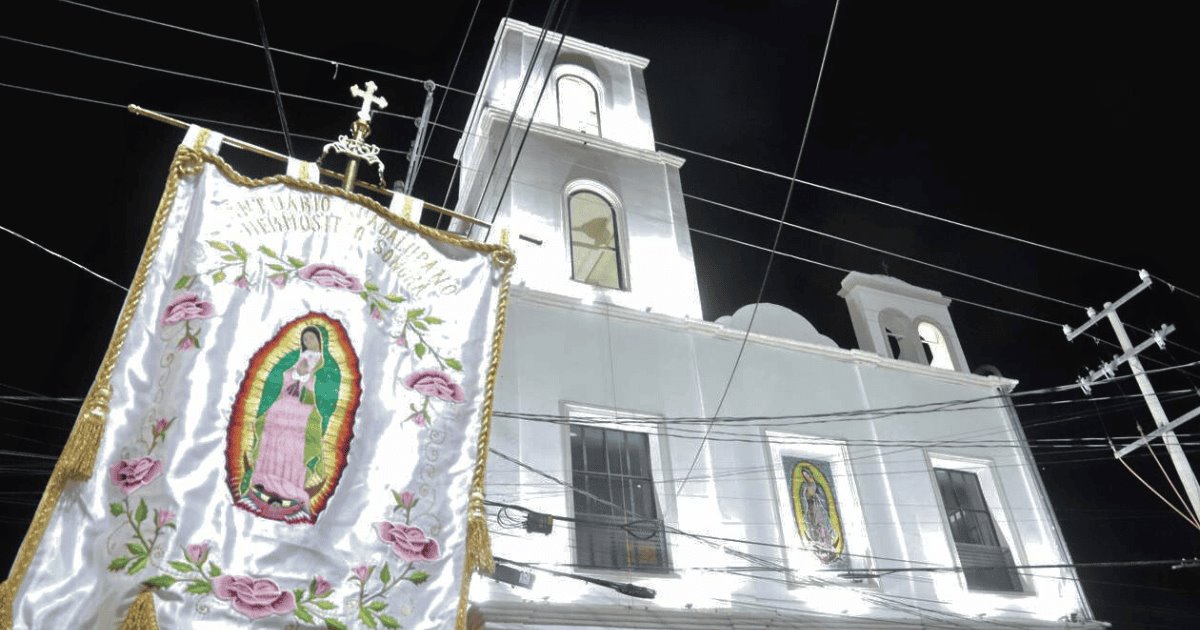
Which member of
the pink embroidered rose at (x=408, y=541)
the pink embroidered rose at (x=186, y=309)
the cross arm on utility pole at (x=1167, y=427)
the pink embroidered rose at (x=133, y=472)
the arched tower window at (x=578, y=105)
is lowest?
the pink embroidered rose at (x=408, y=541)

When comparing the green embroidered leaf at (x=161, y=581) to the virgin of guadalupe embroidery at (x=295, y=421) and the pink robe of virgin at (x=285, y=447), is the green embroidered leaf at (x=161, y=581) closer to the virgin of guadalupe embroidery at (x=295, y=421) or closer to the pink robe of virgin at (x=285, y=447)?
the virgin of guadalupe embroidery at (x=295, y=421)

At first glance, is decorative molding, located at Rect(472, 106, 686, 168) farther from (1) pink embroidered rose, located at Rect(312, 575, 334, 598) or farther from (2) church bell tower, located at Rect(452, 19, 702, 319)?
(1) pink embroidered rose, located at Rect(312, 575, 334, 598)

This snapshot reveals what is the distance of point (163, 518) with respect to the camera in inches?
186

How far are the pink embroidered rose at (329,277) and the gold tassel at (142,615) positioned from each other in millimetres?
2323

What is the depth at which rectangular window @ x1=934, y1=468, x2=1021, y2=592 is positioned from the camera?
12.5 meters

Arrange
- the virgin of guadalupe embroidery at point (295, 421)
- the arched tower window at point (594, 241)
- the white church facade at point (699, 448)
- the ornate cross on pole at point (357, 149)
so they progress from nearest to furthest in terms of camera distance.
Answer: the virgin of guadalupe embroidery at point (295, 421) → the ornate cross on pole at point (357, 149) → the white church facade at point (699, 448) → the arched tower window at point (594, 241)

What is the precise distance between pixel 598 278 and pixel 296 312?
815cm

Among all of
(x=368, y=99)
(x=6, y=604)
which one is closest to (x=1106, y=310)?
(x=368, y=99)

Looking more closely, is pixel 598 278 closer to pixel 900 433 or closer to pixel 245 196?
pixel 900 433

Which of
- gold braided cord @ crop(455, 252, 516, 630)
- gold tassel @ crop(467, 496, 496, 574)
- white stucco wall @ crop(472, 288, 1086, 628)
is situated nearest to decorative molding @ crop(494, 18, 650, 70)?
white stucco wall @ crop(472, 288, 1086, 628)

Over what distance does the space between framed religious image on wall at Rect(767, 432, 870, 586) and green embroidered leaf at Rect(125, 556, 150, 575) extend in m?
7.91

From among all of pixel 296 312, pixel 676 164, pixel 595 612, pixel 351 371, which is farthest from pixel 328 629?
pixel 676 164

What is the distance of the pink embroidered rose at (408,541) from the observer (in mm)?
5238

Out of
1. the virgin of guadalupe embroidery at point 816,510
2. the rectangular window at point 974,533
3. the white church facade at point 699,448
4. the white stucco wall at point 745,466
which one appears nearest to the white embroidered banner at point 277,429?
the white church facade at point 699,448
